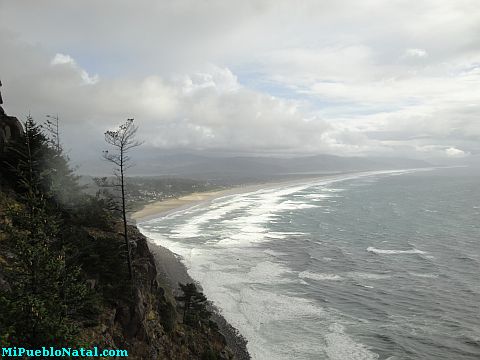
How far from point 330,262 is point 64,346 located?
4773 centimetres

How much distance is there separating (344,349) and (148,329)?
1790 cm

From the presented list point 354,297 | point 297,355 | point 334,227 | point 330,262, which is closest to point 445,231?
point 334,227

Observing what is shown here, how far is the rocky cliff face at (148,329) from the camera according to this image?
20.0 m

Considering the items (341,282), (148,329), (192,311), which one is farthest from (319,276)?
(148,329)

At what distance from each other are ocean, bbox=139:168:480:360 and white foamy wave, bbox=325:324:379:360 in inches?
3.6

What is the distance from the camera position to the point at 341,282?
45438mm

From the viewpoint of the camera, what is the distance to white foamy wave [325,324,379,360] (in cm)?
2933

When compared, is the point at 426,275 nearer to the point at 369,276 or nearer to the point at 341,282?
the point at 369,276

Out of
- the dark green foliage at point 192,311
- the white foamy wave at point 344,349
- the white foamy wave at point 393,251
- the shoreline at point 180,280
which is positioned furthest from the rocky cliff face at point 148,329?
the white foamy wave at point 393,251

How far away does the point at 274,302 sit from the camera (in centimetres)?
3944

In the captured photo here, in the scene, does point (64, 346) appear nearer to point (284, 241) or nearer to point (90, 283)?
point (90, 283)

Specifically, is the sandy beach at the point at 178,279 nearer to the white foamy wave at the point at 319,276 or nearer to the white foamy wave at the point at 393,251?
the white foamy wave at the point at 319,276

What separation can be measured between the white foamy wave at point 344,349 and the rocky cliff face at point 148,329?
8.82 meters

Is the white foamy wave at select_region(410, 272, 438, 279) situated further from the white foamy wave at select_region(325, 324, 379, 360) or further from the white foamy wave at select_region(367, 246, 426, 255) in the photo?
the white foamy wave at select_region(325, 324, 379, 360)
